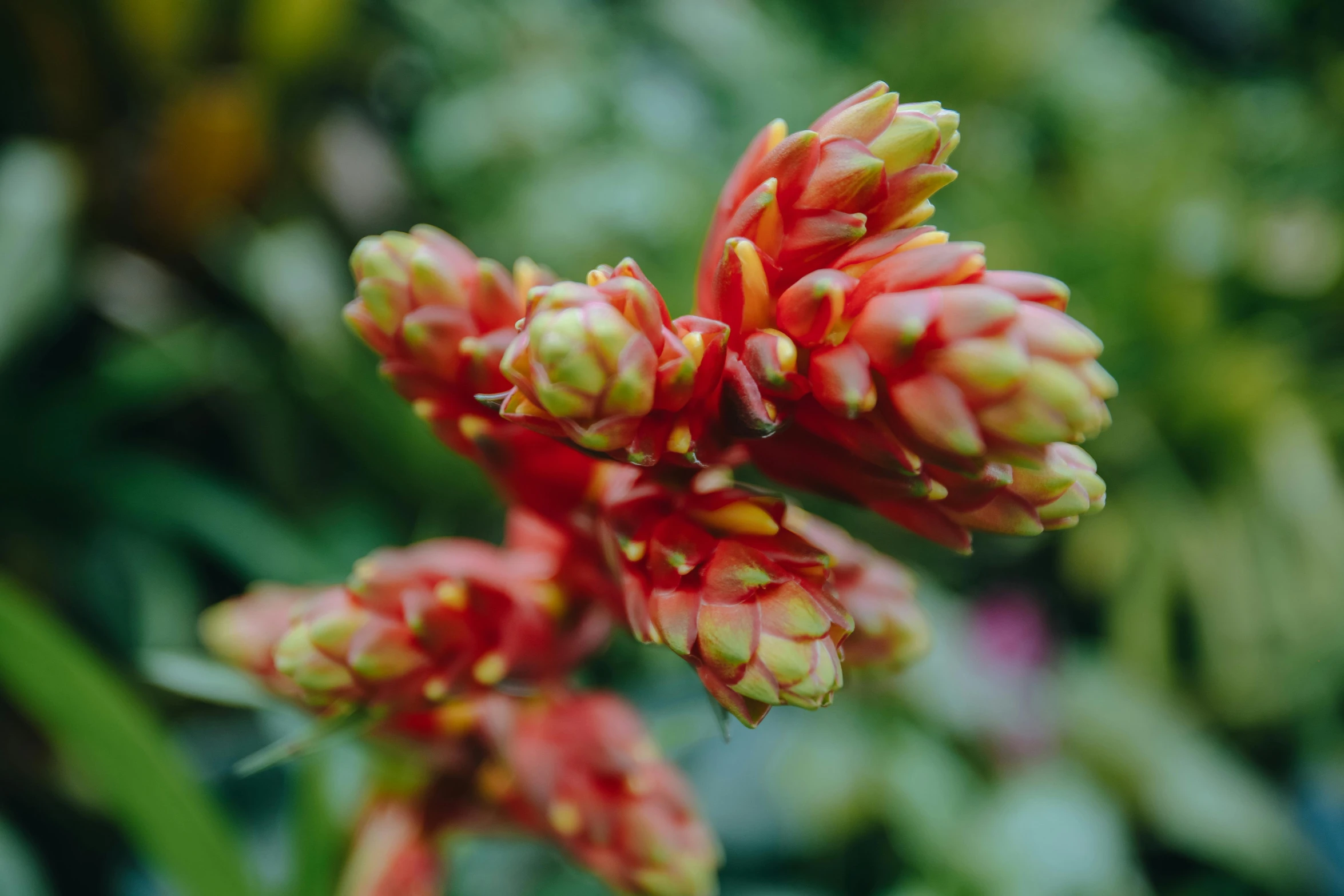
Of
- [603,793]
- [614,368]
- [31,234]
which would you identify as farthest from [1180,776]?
[31,234]

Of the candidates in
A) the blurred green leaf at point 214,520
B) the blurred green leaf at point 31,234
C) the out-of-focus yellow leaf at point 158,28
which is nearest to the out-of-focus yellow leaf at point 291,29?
the out-of-focus yellow leaf at point 158,28

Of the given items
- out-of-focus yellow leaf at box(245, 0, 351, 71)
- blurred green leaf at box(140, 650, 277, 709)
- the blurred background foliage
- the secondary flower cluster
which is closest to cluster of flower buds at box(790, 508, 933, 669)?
A: the secondary flower cluster

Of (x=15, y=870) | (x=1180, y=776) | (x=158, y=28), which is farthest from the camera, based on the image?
(x=158, y=28)

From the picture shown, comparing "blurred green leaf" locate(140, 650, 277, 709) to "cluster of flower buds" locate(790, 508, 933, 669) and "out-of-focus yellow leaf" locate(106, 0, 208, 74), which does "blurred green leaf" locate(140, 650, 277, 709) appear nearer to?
"cluster of flower buds" locate(790, 508, 933, 669)

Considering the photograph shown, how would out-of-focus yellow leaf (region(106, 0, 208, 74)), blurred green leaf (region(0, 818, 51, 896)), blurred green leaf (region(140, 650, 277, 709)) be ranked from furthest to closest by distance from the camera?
1. out-of-focus yellow leaf (region(106, 0, 208, 74))
2. blurred green leaf (region(0, 818, 51, 896))
3. blurred green leaf (region(140, 650, 277, 709))

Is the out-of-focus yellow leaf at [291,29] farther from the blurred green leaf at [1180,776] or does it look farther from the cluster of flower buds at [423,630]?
the blurred green leaf at [1180,776]

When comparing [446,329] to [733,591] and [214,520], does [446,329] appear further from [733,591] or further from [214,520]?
[214,520]
